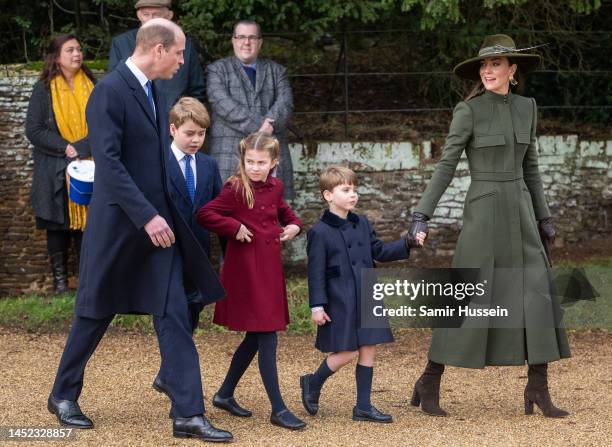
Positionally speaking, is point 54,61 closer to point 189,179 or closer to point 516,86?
point 189,179

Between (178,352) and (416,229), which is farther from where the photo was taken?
(416,229)

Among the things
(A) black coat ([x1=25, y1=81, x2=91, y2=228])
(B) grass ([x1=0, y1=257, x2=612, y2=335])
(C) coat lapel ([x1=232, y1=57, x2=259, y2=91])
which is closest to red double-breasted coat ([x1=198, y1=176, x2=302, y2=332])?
(B) grass ([x1=0, y1=257, x2=612, y2=335])

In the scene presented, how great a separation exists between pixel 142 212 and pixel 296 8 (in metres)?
5.35

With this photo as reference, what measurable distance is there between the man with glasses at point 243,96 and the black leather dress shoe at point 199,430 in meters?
3.77

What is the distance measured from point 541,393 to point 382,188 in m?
4.85

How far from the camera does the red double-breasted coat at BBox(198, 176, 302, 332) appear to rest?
634cm

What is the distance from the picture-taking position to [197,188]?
6.63 metres

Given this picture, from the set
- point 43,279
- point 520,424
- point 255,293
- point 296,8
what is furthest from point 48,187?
point 520,424

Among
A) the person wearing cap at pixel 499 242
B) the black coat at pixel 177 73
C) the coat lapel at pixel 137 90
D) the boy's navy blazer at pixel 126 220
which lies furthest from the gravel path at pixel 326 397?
the black coat at pixel 177 73

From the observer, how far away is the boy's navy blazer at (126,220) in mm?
5910

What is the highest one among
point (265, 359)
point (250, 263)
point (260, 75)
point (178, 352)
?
point (260, 75)

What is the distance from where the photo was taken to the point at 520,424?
6449 millimetres

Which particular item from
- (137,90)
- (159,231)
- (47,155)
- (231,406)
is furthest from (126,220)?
(47,155)

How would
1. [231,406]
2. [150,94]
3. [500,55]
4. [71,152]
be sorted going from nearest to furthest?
1. [150,94]
2. [231,406]
3. [500,55]
4. [71,152]
